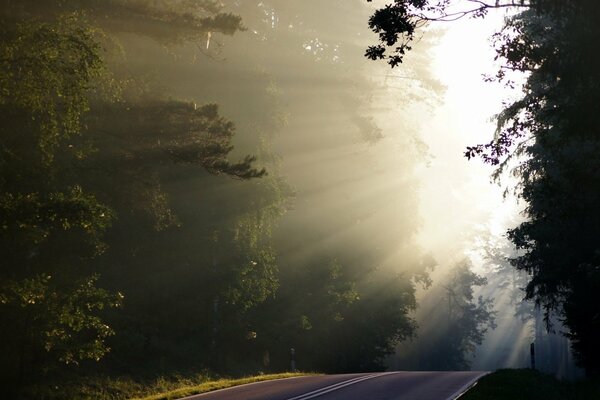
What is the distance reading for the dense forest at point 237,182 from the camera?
15820 millimetres

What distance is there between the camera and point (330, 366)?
42594 millimetres

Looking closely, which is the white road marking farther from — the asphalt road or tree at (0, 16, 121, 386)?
tree at (0, 16, 121, 386)

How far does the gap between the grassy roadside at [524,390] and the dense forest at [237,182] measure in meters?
2.57

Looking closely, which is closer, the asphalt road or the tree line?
the tree line

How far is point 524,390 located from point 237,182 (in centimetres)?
1652

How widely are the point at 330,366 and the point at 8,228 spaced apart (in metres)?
30.2

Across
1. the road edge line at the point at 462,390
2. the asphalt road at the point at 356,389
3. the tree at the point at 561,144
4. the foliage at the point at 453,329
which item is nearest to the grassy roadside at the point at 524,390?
the road edge line at the point at 462,390

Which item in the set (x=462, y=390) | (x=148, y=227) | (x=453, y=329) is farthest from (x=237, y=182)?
(x=453, y=329)

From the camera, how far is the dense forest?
15820 millimetres

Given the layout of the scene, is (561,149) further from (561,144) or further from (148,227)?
(148,227)

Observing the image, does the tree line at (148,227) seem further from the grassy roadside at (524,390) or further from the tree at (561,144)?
the grassy roadside at (524,390)

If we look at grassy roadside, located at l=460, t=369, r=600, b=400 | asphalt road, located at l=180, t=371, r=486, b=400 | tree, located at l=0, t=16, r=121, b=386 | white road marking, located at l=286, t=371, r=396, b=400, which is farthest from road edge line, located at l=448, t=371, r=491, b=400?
tree, located at l=0, t=16, r=121, b=386

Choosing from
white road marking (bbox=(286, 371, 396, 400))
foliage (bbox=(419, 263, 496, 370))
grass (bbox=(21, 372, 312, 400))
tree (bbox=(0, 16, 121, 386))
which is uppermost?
tree (bbox=(0, 16, 121, 386))

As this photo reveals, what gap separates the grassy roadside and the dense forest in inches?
101
